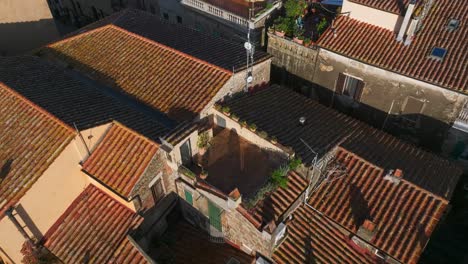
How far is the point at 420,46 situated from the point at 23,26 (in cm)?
2862

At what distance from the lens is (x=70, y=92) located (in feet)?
71.6

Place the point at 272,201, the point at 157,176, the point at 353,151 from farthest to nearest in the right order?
the point at 353,151 → the point at 157,176 → the point at 272,201

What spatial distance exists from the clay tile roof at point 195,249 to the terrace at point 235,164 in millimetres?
3446

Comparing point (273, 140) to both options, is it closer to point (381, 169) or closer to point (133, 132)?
point (381, 169)

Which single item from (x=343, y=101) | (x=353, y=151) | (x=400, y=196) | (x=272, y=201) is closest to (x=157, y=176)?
(x=272, y=201)

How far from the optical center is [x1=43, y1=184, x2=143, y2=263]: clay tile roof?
17703 millimetres

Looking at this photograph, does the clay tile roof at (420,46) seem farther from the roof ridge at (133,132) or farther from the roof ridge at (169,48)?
the roof ridge at (133,132)

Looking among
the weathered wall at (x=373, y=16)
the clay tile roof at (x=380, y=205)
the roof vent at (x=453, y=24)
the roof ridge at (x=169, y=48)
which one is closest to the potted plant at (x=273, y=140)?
the clay tile roof at (x=380, y=205)

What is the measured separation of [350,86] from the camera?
25.6 m

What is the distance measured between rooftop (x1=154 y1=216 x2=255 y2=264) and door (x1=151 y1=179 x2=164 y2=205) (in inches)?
97.2

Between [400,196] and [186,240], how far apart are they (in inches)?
467

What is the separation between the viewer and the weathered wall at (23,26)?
26.4m

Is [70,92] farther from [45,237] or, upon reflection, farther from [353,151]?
[353,151]

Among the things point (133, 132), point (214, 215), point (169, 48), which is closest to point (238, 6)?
point (169, 48)
